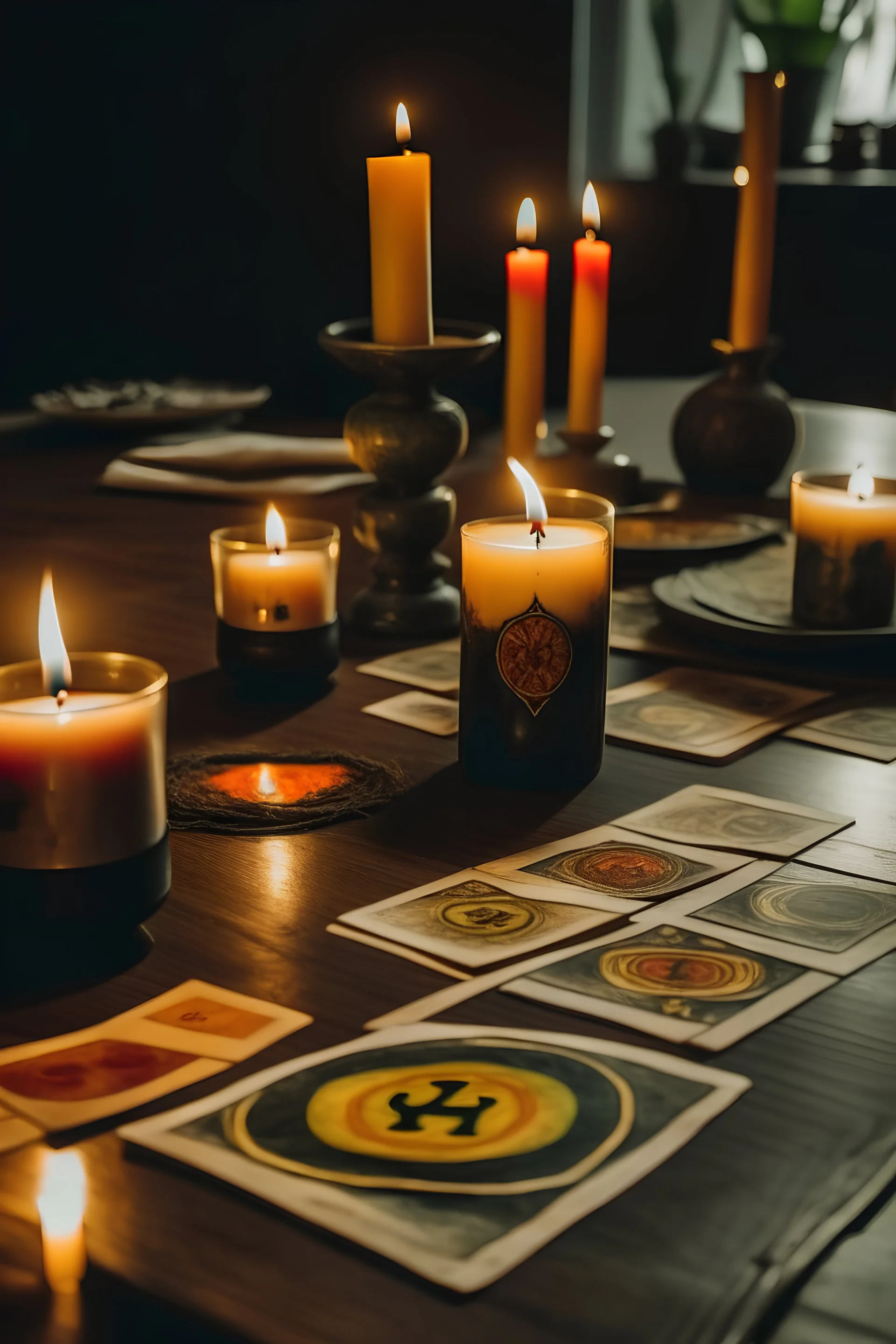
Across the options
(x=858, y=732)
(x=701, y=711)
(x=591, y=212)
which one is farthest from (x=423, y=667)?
(x=591, y=212)

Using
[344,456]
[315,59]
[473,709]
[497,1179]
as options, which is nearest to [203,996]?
[497,1179]

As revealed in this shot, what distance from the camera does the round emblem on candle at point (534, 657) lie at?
2.69 feet

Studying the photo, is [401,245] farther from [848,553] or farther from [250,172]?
[250,172]

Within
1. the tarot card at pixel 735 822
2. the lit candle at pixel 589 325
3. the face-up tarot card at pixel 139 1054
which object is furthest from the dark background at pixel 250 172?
the face-up tarot card at pixel 139 1054

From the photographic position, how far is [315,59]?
2486 mm

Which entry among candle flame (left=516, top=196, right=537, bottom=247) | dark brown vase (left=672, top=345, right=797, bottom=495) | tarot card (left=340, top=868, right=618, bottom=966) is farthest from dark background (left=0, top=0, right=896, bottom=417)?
tarot card (left=340, top=868, right=618, bottom=966)

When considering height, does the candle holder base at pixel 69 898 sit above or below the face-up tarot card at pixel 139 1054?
above

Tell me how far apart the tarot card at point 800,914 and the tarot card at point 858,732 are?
20 centimetres

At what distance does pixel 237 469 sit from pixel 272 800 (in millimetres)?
1042

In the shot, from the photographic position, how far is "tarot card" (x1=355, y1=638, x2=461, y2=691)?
1.05m

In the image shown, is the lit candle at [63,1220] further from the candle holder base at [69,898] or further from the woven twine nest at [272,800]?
the woven twine nest at [272,800]

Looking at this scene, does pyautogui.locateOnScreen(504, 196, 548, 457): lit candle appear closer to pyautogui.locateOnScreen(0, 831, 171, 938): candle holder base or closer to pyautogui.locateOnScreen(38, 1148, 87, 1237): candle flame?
pyautogui.locateOnScreen(0, 831, 171, 938): candle holder base

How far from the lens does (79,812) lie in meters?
0.61

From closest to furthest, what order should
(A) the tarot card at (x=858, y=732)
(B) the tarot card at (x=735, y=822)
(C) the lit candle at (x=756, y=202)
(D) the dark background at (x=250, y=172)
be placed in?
(B) the tarot card at (x=735, y=822) → (A) the tarot card at (x=858, y=732) → (C) the lit candle at (x=756, y=202) → (D) the dark background at (x=250, y=172)
